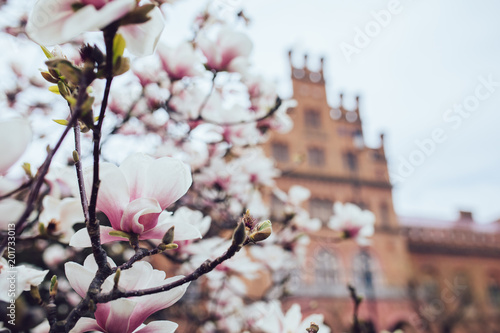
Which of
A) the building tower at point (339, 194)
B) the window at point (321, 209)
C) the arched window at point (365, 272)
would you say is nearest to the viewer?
the building tower at point (339, 194)

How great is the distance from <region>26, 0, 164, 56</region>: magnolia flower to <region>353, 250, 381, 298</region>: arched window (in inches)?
544

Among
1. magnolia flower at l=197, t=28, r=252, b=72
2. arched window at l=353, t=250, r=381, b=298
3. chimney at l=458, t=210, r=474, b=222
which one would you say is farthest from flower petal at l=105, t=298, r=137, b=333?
chimney at l=458, t=210, r=474, b=222

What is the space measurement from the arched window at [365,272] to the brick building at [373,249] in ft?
0.12

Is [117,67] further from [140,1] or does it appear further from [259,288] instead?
[259,288]

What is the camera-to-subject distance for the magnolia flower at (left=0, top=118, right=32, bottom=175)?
0.46m

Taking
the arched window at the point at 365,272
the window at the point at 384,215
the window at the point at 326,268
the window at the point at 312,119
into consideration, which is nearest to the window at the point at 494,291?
the window at the point at 384,215

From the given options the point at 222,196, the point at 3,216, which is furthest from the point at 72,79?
the point at 222,196

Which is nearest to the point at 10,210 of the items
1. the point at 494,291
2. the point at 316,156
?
the point at 316,156

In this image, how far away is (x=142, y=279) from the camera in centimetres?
58

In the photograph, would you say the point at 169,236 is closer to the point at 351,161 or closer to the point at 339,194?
the point at 339,194

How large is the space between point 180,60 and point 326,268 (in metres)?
12.9

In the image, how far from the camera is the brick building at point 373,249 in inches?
507

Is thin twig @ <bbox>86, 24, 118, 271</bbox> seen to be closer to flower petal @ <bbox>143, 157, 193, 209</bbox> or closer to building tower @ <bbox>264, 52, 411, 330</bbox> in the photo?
flower petal @ <bbox>143, 157, 193, 209</bbox>

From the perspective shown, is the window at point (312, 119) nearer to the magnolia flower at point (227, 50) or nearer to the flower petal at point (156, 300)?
the magnolia flower at point (227, 50)
